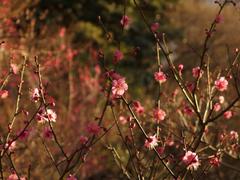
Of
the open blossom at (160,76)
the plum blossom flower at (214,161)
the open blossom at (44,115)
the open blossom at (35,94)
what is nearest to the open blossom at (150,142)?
the plum blossom flower at (214,161)

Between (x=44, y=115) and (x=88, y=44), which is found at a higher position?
(x=88, y=44)

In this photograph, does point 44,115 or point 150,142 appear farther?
point 44,115

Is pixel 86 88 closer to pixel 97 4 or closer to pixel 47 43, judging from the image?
pixel 47 43

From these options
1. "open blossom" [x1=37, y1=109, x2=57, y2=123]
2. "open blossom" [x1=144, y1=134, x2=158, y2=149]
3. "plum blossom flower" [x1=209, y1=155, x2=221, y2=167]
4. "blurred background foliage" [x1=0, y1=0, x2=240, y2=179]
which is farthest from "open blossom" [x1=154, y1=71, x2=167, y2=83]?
"blurred background foliage" [x1=0, y1=0, x2=240, y2=179]

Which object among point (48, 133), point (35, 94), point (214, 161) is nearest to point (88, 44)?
point (48, 133)

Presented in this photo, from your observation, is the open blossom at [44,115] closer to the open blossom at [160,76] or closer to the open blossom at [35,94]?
the open blossom at [35,94]

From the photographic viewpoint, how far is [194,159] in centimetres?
428

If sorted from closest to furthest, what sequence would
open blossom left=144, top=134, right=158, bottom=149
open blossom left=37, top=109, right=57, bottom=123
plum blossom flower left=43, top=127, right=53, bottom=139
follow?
open blossom left=144, top=134, right=158, bottom=149 → open blossom left=37, top=109, right=57, bottom=123 → plum blossom flower left=43, top=127, right=53, bottom=139

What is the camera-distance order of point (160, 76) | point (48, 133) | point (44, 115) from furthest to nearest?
point (160, 76) < point (48, 133) < point (44, 115)

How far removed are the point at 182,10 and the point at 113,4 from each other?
8.32 meters

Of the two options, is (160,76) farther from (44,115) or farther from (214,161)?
(44,115)

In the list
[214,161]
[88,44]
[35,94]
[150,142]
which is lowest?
[214,161]

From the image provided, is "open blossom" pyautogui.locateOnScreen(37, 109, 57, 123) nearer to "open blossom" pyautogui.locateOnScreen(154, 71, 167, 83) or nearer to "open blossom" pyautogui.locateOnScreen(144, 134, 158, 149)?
"open blossom" pyautogui.locateOnScreen(144, 134, 158, 149)

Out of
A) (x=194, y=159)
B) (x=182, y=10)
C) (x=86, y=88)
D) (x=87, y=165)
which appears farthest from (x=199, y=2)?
(x=194, y=159)
